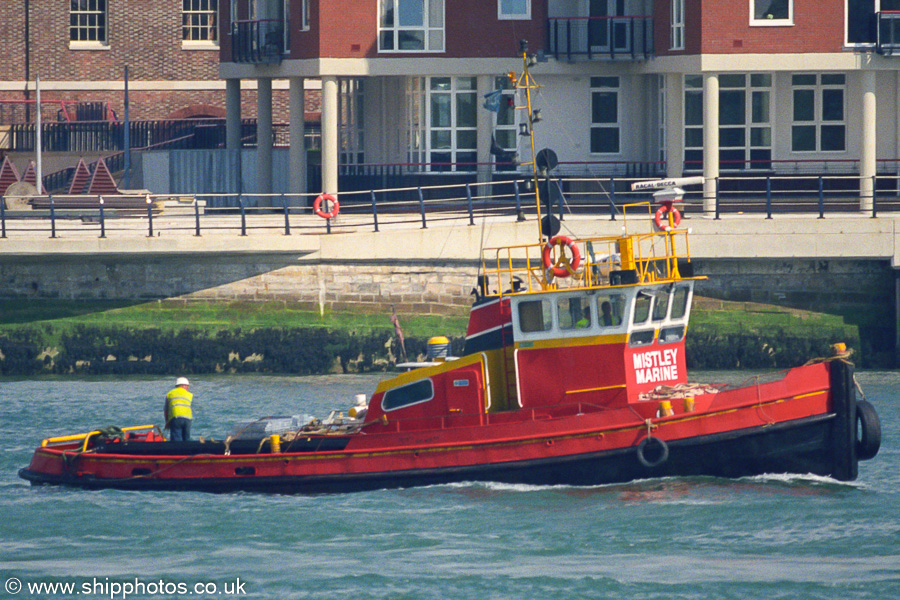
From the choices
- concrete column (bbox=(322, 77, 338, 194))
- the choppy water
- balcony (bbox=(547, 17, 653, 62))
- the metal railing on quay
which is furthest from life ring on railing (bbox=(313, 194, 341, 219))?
the choppy water

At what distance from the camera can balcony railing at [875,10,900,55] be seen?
30500mm

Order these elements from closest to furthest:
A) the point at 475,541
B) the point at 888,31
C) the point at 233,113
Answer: the point at 475,541 < the point at 888,31 < the point at 233,113

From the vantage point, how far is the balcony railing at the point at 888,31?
100 ft

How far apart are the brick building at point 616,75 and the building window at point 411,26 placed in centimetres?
3

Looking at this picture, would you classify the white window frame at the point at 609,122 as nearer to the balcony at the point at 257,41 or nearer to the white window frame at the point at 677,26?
the white window frame at the point at 677,26

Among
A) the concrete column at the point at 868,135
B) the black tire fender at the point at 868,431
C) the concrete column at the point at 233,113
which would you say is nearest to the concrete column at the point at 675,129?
the concrete column at the point at 868,135

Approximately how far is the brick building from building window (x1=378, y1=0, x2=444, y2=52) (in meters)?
0.03

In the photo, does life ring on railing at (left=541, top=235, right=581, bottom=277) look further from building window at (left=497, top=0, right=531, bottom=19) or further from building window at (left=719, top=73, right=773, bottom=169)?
building window at (left=497, top=0, right=531, bottom=19)

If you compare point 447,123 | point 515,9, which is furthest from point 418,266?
point 515,9

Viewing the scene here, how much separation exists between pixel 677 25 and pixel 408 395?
53.9 feet

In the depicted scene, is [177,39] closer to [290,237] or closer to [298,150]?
[298,150]

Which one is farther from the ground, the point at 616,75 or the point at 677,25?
the point at 677,25

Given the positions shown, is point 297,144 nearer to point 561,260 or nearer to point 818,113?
point 818,113

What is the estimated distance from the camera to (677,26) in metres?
32.2
